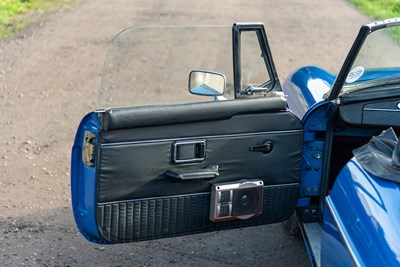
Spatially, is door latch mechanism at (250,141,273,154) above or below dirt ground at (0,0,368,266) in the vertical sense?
above

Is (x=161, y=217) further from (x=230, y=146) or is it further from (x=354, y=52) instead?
(x=354, y=52)

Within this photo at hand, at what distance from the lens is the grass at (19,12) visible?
38.6ft

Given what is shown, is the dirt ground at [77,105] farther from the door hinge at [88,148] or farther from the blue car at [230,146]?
the door hinge at [88,148]

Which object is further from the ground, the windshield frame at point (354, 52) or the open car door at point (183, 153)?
the windshield frame at point (354, 52)

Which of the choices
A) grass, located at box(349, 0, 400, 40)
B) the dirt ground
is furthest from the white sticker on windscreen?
grass, located at box(349, 0, 400, 40)

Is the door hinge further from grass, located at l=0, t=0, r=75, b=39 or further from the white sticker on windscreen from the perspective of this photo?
grass, located at l=0, t=0, r=75, b=39

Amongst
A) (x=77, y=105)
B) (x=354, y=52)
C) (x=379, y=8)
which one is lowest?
(x=379, y=8)

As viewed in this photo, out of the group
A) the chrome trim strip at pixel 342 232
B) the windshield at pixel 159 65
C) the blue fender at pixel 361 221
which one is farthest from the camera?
the windshield at pixel 159 65

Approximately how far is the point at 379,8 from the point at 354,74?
10.1 meters

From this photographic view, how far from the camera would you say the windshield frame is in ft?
14.6

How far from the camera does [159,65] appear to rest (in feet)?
16.8

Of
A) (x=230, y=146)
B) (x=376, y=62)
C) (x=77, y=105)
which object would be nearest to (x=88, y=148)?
(x=230, y=146)

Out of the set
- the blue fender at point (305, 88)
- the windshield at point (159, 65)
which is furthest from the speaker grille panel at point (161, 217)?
the blue fender at point (305, 88)

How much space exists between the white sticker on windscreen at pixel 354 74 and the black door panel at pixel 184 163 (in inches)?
16.8
